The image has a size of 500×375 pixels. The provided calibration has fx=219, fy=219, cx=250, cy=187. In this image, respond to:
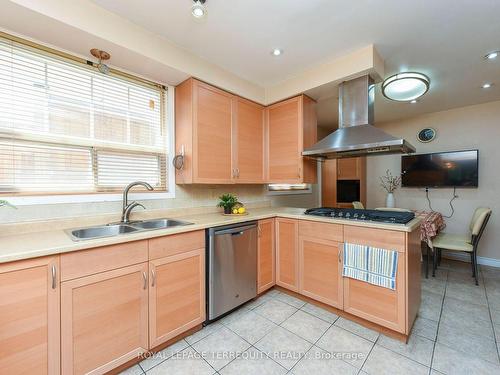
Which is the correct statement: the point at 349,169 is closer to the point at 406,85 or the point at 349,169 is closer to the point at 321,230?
the point at 406,85

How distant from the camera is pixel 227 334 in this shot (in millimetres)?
1789

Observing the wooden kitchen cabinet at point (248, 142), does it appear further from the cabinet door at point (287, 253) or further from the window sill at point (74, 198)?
the window sill at point (74, 198)

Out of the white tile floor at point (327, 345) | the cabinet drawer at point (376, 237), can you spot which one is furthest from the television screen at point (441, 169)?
the cabinet drawer at point (376, 237)

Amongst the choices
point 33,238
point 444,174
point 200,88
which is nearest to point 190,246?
point 33,238

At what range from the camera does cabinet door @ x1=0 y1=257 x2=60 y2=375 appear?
106 centimetres

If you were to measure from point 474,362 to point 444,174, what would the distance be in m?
2.97

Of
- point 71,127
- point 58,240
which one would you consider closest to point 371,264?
point 58,240

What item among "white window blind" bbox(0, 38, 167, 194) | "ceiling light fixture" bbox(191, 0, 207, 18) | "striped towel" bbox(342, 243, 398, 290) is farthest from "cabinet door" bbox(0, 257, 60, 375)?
"striped towel" bbox(342, 243, 398, 290)

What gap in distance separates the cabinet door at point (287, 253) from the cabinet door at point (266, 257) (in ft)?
0.22

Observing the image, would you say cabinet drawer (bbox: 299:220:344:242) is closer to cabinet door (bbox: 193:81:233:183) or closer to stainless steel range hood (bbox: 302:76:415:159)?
stainless steel range hood (bbox: 302:76:415:159)

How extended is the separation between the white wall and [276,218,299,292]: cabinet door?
2.91 m

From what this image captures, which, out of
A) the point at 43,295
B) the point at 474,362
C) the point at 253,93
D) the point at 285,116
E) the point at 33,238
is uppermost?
the point at 253,93

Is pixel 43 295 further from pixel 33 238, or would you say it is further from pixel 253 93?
pixel 253 93

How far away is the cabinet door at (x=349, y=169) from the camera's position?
4.34 m
